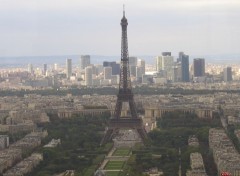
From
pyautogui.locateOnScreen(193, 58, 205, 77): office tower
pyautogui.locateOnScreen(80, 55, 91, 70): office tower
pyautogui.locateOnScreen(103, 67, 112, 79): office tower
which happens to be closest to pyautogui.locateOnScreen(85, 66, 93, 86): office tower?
pyautogui.locateOnScreen(103, 67, 112, 79): office tower

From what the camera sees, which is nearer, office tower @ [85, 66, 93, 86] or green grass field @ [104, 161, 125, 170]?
green grass field @ [104, 161, 125, 170]

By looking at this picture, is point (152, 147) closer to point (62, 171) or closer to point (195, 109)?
point (62, 171)

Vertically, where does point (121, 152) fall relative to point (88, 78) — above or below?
below

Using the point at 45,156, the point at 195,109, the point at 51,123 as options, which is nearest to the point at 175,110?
the point at 195,109

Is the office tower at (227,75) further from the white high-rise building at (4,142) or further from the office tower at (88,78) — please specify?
the white high-rise building at (4,142)

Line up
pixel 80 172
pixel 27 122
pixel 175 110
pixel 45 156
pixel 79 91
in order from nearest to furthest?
pixel 80 172 < pixel 45 156 < pixel 27 122 < pixel 175 110 < pixel 79 91

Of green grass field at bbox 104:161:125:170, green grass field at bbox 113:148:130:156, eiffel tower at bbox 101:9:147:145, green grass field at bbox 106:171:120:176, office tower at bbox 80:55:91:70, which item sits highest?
office tower at bbox 80:55:91:70

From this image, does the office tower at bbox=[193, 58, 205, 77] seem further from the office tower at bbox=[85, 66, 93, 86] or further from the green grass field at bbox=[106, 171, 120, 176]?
the green grass field at bbox=[106, 171, 120, 176]

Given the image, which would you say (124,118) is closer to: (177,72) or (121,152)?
(121,152)

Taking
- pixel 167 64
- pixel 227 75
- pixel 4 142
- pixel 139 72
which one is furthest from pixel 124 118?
pixel 167 64
